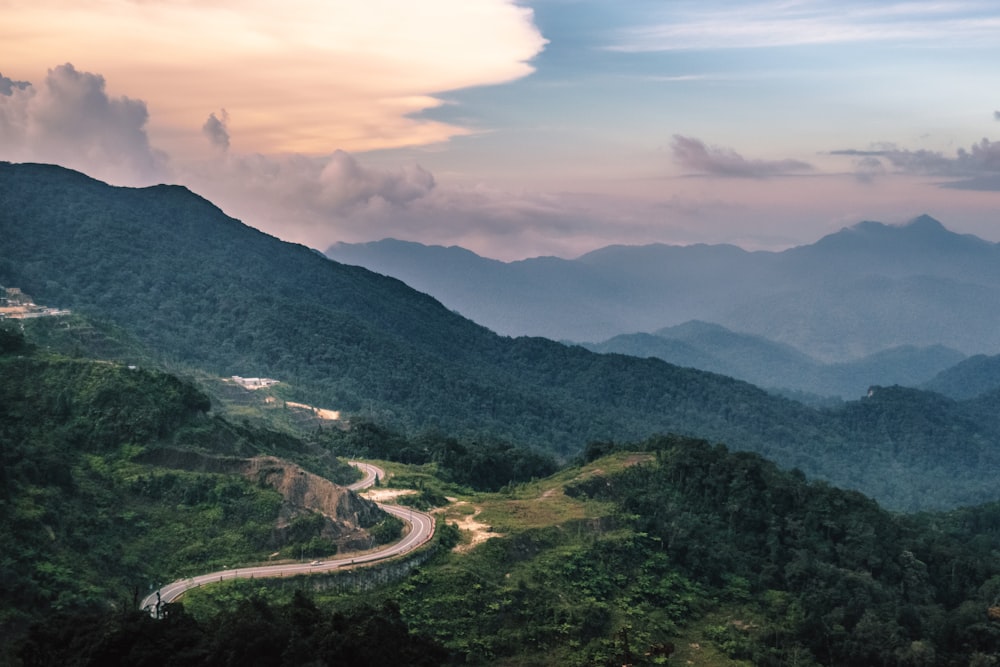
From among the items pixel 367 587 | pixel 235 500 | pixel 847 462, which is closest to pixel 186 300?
pixel 235 500

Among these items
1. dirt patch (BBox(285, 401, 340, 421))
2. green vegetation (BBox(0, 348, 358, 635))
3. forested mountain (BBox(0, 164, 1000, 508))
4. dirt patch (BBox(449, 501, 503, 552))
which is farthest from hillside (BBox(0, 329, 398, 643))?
forested mountain (BBox(0, 164, 1000, 508))

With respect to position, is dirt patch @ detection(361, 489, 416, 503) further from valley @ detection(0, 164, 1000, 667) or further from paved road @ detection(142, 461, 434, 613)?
paved road @ detection(142, 461, 434, 613)

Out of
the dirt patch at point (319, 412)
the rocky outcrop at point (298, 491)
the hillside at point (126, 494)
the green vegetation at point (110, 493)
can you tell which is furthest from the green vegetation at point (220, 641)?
the dirt patch at point (319, 412)

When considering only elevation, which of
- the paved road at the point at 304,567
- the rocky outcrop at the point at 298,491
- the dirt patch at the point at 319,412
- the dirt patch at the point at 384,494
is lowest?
the dirt patch at the point at 319,412

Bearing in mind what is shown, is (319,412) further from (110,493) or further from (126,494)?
(110,493)

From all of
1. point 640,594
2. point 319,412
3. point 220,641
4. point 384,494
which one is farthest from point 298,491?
point 319,412

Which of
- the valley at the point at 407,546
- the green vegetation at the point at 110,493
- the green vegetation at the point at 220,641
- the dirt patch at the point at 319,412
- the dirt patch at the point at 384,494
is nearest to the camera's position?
the green vegetation at the point at 220,641

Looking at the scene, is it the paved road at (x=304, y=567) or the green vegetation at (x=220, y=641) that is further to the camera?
the paved road at (x=304, y=567)

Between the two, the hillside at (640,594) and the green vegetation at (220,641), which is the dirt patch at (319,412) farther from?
the green vegetation at (220,641)

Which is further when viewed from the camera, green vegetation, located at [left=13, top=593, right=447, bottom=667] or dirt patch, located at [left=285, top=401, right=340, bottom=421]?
dirt patch, located at [left=285, top=401, right=340, bottom=421]
